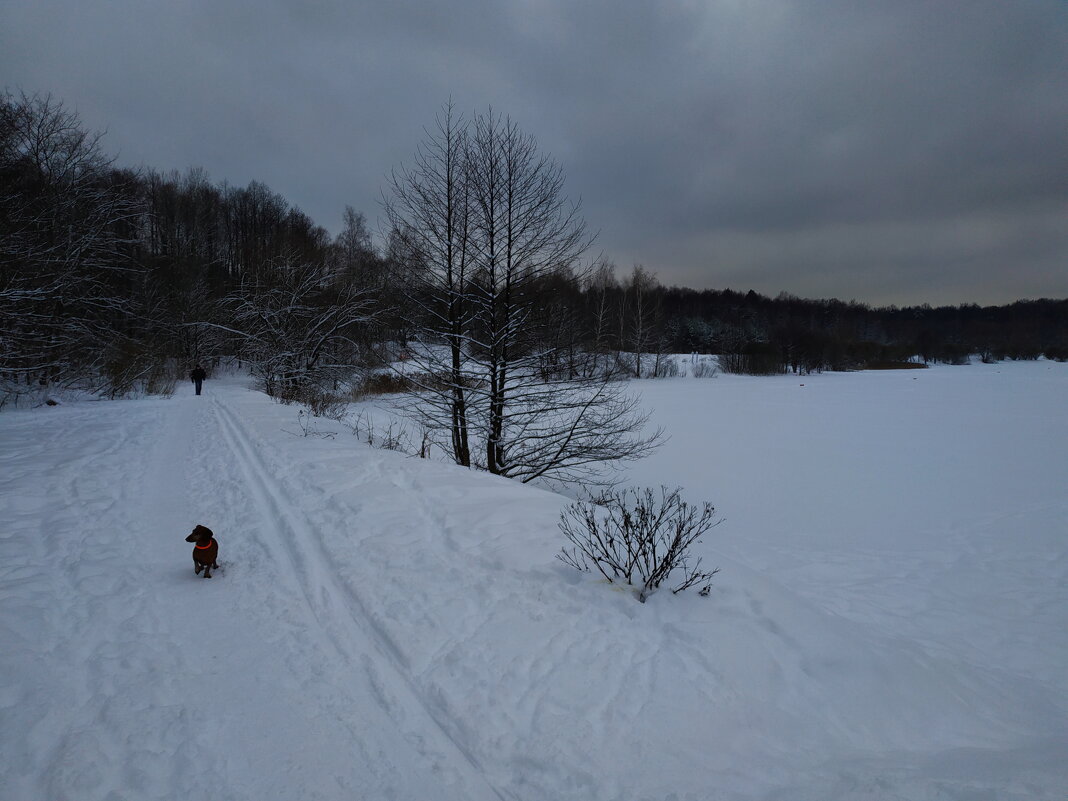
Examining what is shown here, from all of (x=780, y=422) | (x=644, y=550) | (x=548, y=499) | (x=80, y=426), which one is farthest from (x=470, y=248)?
(x=780, y=422)

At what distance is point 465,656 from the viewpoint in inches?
129

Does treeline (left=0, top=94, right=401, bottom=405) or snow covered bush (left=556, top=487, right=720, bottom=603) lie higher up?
treeline (left=0, top=94, right=401, bottom=405)

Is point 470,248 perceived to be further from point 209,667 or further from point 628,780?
point 628,780

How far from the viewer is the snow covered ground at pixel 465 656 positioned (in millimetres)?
2451

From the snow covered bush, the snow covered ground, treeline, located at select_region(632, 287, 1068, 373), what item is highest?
treeline, located at select_region(632, 287, 1068, 373)

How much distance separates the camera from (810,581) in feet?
21.0

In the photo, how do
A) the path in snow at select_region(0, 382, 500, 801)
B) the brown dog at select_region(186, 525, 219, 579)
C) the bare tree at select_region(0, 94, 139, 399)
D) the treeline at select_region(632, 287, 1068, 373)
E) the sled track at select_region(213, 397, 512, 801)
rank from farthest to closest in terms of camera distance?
the treeline at select_region(632, 287, 1068, 373) < the bare tree at select_region(0, 94, 139, 399) < the brown dog at select_region(186, 525, 219, 579) < the sled track at select_region(213, 397, 512, 801) < the path in snow at select_region(0, 382, 500, 801)

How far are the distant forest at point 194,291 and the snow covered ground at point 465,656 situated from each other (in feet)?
15.7

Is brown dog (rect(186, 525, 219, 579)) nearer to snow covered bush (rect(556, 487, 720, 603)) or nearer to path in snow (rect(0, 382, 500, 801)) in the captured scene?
path in snow (rect(0, 382, 500, 801))

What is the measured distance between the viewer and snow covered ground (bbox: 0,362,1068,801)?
2.45 metres

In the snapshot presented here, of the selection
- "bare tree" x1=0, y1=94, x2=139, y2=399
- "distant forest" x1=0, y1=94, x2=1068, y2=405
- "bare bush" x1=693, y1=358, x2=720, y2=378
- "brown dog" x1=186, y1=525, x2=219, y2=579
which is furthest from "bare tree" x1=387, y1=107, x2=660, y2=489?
"bare bush" x1=693, y1=358, x2=720, y2=378

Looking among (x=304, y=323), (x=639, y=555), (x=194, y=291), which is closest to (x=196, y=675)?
(x=639, y=555)

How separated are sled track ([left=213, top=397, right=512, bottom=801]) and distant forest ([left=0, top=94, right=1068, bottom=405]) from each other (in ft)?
15.4

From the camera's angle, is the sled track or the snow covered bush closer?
the sled track
